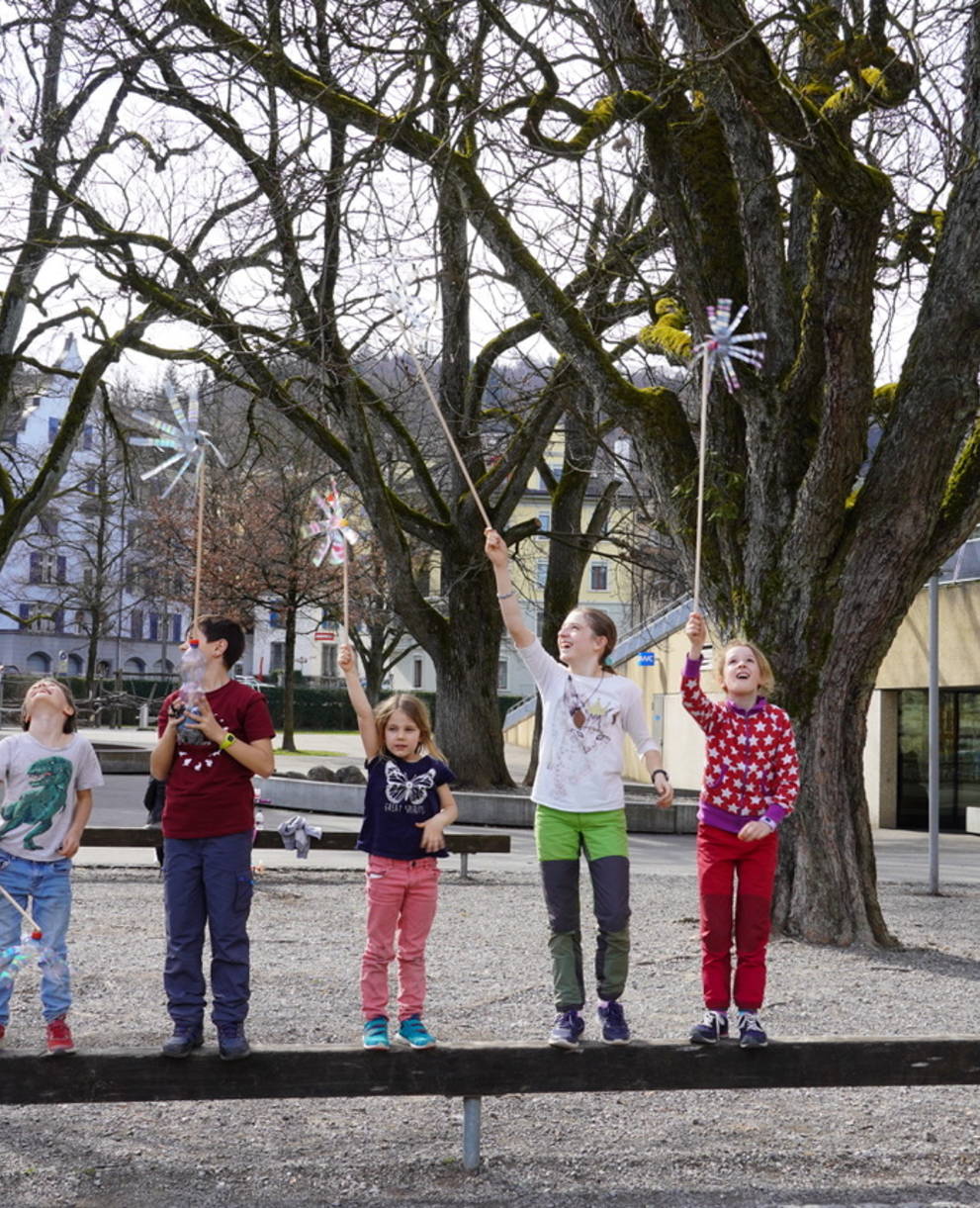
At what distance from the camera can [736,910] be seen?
5.47 meters

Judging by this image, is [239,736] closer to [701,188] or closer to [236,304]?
[701,188]

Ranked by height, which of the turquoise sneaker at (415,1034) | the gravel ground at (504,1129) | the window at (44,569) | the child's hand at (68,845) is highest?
the window at (44,569)

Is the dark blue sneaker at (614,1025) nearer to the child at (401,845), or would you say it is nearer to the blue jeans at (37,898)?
the child at (401,845)

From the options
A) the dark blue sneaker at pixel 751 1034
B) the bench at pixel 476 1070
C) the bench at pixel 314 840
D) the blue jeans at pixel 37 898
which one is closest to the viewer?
the bench at pixel 476 1070

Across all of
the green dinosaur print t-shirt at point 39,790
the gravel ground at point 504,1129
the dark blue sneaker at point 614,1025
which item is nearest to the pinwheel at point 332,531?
the green dinosaur print t-shirt at point 39,790

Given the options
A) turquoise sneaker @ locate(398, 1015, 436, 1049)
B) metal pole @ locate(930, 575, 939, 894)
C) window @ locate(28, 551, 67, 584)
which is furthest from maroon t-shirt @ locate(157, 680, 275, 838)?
window @ locate(28, 551, 67, 584)

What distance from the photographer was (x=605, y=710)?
5.38 m

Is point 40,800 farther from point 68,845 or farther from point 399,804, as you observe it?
point 399,804

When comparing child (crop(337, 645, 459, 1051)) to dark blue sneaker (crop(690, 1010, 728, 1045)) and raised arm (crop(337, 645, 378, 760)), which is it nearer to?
raised arm (crop(337, 645, 378, 760))

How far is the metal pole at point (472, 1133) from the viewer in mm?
4961

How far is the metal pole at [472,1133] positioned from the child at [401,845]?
301 millimetres

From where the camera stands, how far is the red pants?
211 inches

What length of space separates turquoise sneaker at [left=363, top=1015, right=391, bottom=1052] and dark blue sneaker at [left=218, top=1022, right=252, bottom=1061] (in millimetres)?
402

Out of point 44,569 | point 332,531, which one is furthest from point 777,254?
point 44,569
